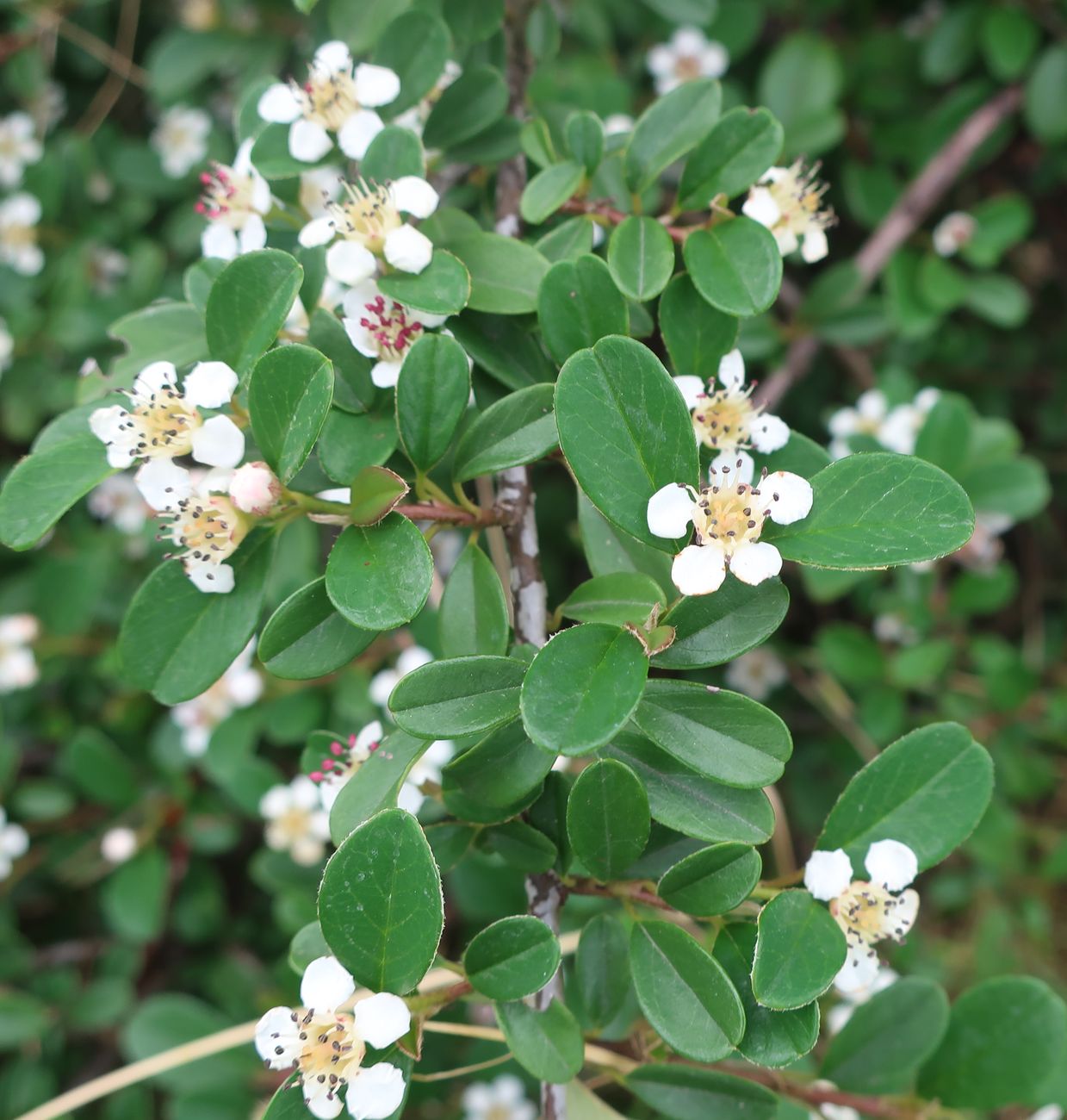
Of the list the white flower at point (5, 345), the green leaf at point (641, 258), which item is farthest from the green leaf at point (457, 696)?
the white flower at point (5, 345)

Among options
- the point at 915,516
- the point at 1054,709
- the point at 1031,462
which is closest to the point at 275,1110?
the point at 915,516

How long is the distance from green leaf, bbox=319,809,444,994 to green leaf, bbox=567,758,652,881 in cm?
12

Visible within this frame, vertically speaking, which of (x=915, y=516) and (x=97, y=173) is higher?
(x=915, y=516)

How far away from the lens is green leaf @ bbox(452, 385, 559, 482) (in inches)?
30.6

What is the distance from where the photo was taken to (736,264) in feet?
2.87

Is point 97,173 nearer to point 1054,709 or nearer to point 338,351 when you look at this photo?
point 338,351

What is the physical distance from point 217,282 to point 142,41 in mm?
1732

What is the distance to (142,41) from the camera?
2182mm

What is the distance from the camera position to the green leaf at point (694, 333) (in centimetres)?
89

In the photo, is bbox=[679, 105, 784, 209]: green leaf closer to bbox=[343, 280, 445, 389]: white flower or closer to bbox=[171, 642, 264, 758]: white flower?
bbox=[343, 280, 445, 389]: white flower

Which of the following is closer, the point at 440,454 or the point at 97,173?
the point at 440,454

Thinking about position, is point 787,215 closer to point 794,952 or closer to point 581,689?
point 581,689

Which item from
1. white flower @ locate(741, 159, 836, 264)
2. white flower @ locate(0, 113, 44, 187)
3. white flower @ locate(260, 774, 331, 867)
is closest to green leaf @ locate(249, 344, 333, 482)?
white flower @ locate(741, 159, 836, 264)

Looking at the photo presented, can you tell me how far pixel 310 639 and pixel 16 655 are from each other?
4.27ft
